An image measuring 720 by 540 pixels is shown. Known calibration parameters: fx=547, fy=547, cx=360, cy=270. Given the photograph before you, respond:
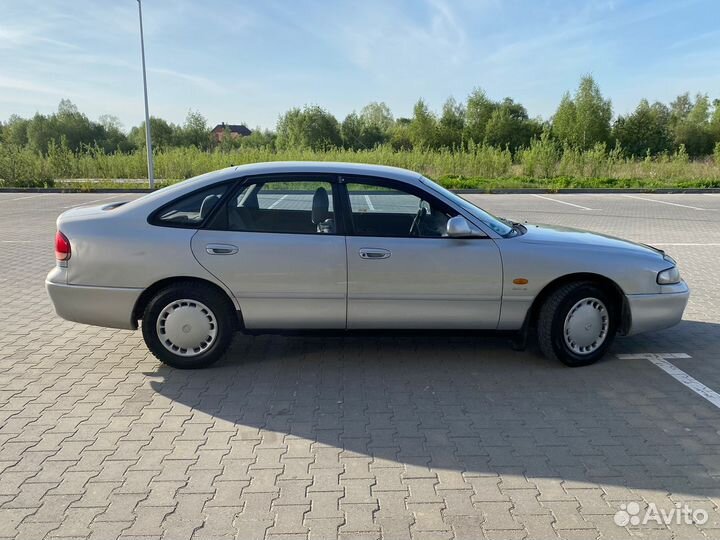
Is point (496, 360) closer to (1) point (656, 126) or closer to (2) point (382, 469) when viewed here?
(2) point (382, 469)

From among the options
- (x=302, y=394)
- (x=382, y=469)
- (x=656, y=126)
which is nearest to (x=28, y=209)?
(x=302, y=394)

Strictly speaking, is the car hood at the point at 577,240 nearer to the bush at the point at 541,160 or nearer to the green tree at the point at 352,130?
the bush at the point at 541,160

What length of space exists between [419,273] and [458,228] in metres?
0.46

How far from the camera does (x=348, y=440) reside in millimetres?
3365

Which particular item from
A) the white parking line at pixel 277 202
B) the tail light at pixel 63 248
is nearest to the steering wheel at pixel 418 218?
the white parking line at pixel 277 202

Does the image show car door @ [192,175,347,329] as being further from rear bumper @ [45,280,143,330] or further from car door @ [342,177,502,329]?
rear bumper @ [45,280,143,330]

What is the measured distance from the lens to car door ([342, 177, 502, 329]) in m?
4.23

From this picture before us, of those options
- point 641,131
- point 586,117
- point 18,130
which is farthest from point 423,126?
point 18,130

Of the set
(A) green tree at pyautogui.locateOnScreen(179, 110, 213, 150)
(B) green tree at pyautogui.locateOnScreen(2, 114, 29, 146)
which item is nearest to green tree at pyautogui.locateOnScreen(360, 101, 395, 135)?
(A) green tree at pyautogui.locateOnScreen(179, 110, 213, 150)

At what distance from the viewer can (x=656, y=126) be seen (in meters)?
54.7

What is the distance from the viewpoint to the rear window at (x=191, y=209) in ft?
14.1

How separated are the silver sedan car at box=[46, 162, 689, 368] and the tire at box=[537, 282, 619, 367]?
0.01 m

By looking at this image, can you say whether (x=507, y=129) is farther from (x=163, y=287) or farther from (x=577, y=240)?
(x=163, y=287)

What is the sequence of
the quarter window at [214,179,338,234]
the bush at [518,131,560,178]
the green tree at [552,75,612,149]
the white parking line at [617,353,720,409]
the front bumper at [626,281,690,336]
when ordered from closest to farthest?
the white parking line at [617,353,720,409] < the quarter window at [214,179,338,234] < the front bumper at [626,281,690,336] < the bush at [518,131,560,178] < the green tree at [552,75,612,149]
